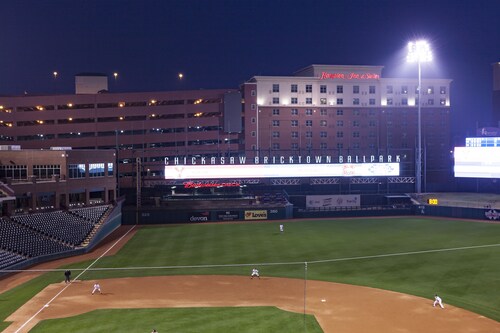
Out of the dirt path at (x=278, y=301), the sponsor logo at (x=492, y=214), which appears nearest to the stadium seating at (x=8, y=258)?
the dirt path at (x=278, y=301)

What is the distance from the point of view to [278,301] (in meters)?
34.4

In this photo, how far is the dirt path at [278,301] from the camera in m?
29.4

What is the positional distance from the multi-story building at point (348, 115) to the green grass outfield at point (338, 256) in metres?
28.3

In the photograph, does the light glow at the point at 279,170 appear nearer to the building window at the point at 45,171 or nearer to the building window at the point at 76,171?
the building window at the point at 76,171

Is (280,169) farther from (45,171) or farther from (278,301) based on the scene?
(278,301)

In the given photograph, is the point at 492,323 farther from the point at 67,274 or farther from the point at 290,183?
the point at 290,183

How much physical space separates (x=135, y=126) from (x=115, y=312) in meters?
68.2

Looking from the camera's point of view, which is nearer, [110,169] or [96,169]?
[96,169]

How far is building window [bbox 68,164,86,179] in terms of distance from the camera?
6762 centimetres

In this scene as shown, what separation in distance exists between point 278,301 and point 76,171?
1746 inches

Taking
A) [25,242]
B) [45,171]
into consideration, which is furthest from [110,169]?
[25,242]

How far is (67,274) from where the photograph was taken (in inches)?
1577

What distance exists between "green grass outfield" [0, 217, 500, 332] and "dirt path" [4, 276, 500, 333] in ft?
5.92

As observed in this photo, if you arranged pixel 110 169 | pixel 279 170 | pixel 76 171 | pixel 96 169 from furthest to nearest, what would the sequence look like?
pixel 279 170
pixel 110 169
pixel 96 169
pixel 76 171
